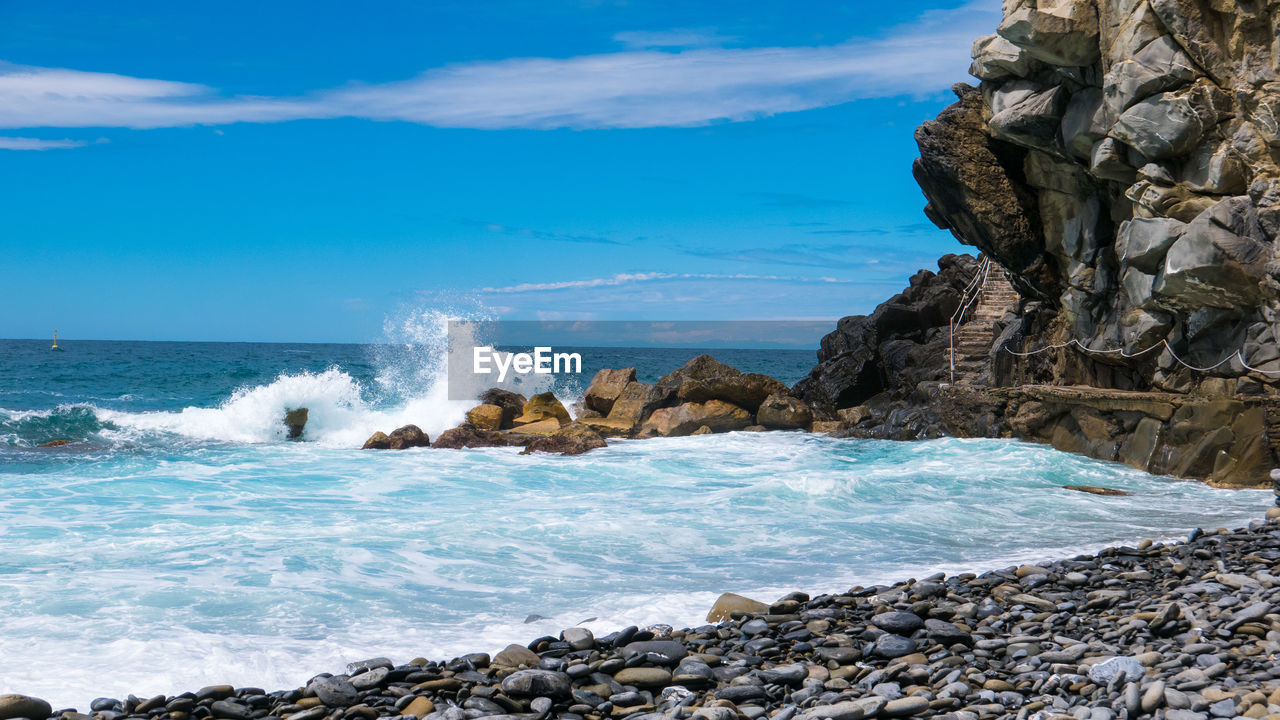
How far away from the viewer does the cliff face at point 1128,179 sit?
39.7 feet

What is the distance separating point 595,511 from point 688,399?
10.6 metres

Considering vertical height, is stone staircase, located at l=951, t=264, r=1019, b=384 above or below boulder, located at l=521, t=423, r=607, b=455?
above

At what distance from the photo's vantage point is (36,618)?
6012mm

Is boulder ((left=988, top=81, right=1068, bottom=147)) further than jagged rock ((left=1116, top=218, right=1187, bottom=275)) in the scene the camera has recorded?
Yes

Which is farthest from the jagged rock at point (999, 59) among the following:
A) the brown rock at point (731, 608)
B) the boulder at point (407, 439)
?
the brown rock at point (731, 608)

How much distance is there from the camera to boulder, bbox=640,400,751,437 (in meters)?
19.9

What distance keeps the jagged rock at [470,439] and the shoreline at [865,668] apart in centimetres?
1217

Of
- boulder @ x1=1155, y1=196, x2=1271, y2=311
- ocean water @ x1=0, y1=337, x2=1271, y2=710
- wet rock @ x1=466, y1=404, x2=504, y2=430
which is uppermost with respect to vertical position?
boulder @ x1=1155, y1=196, x2=1271, y2=311

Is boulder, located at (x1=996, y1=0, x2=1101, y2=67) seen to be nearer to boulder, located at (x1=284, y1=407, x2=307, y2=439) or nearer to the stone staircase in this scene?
the stone staircase

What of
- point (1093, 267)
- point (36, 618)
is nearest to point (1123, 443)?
point (1093, 267)

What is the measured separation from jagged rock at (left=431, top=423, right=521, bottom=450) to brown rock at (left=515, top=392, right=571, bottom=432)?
247 cm

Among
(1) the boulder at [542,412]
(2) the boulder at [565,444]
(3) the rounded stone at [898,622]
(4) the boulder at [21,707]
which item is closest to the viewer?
(4) the boulder at [21,707]

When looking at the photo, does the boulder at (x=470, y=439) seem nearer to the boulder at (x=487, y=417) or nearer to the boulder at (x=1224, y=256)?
the boulder at (x=487, y=417)

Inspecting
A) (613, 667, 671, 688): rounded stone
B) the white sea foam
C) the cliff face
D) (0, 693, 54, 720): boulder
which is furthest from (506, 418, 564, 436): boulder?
(0, 693, 54, 720): boulder
